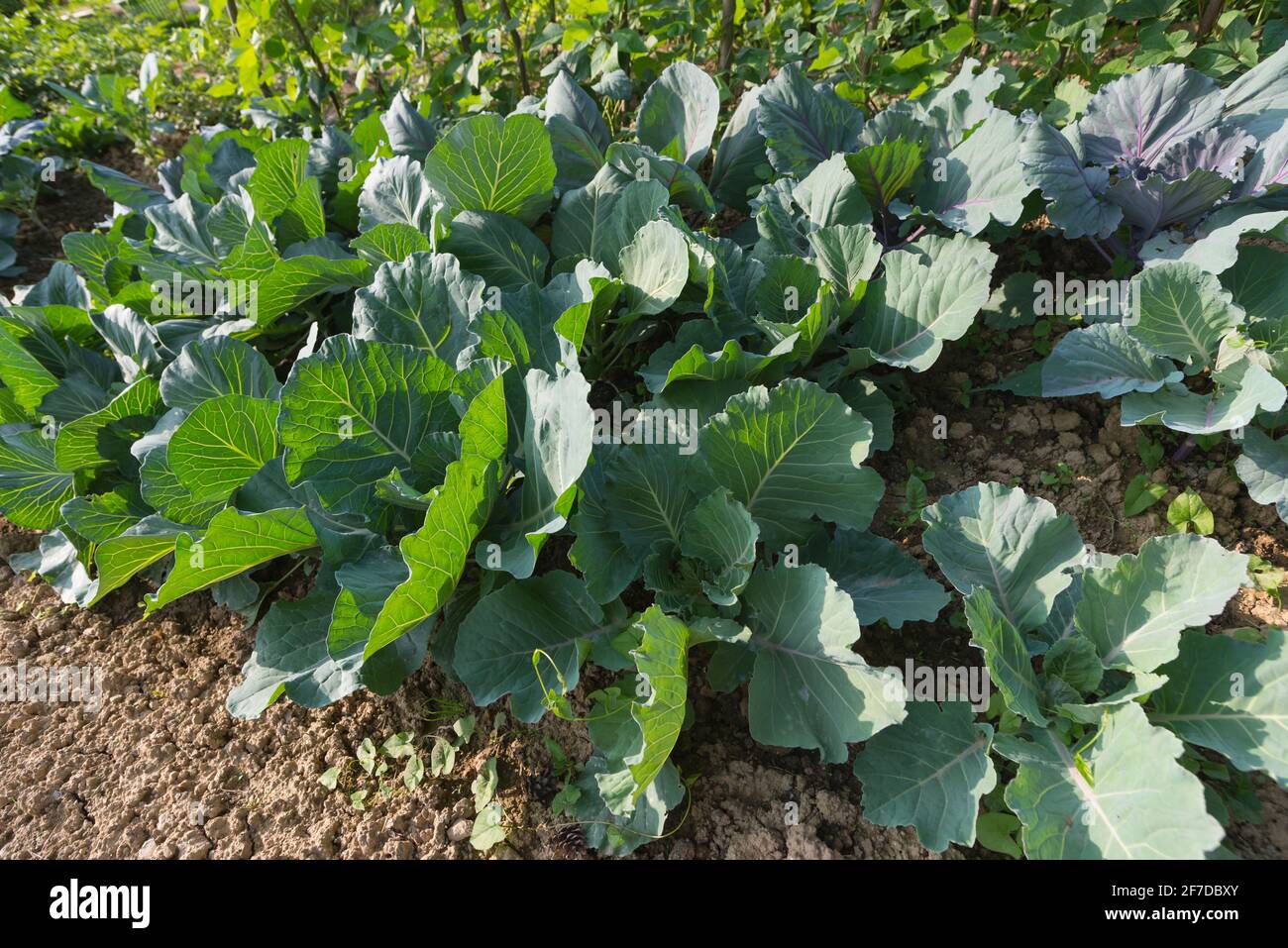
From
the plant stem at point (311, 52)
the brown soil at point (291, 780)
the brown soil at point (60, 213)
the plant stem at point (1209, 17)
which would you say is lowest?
the brown soil at point (291, 780)

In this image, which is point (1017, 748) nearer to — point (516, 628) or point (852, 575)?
point (852, 575)

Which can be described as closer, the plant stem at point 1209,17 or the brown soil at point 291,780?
the brown soil at point 291,780

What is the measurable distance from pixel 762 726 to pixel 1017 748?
524 mm

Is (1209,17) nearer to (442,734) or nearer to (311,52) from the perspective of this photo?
(442,734)

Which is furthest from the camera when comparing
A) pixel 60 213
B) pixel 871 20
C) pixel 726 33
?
pixel 60 213

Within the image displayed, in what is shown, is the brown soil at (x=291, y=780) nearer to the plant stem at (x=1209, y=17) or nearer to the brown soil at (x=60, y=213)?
the brown soil at (x=60, y=213)

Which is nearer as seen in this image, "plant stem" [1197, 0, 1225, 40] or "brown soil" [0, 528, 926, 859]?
"brown soil" [0, 528, 926, 859]

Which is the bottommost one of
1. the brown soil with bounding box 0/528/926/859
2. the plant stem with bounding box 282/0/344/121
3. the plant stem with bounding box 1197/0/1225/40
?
the brown soil with bounding box 0/528/926/859

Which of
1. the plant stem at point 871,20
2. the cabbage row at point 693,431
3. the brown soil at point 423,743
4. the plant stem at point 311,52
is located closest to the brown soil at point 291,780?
the brown soil at point 423,743

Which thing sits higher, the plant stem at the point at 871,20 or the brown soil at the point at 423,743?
the plant stem at the point at 871,20

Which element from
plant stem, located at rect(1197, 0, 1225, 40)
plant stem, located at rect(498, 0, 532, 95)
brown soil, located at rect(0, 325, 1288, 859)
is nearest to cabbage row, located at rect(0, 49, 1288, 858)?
brown soil, located at rect(0, 325, 1288, 859)

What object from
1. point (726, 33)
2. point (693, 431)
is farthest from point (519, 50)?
point (693, 431)

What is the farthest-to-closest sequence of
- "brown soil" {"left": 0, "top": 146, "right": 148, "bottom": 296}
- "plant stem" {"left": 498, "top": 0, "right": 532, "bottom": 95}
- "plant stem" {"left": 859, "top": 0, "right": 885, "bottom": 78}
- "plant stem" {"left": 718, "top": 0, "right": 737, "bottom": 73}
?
"brown soil" {"left": 0, "top": 146, "right": 148, "bottom": 296}
"plant stem" {"left": 498, "top": 0, "right": 532, "bottom": 95}
"plant stem" {"left": 718, "top": 0, "right": 737, "bottom": 73}
"plant stem" {"left": 859, "top": 0, "right": 885, "bottom": 78}

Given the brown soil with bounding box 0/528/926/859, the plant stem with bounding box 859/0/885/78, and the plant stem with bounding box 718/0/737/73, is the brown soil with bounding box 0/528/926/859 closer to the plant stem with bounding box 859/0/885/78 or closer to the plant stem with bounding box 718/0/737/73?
the plant stem with bounding box 859/0/885/78
